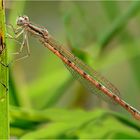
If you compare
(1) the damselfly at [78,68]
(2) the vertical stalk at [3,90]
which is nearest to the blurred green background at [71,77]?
(1) the damselfly at [78,68]

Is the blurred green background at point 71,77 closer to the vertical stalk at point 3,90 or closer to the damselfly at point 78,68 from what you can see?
the damselfly at point 78,68

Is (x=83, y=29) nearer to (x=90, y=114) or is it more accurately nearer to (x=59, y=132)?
(x=90, y=114)

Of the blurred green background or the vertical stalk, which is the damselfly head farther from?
the vertical stalk

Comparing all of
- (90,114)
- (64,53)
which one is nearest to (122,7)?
(64,53)

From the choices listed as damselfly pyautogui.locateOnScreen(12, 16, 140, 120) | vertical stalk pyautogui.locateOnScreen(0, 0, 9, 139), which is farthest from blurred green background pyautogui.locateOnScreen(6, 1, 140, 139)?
vertical stalk pyautogui.locateOnScreen(0, 0, 9, 139)

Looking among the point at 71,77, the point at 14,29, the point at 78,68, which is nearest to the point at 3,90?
the point at 14,29
